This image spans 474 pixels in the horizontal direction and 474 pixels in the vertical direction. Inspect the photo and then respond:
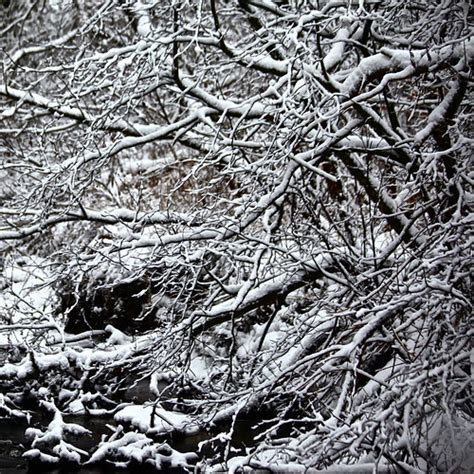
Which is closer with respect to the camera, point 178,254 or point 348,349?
point 348,349

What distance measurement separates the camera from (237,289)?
687 cm

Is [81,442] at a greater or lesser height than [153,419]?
lesser

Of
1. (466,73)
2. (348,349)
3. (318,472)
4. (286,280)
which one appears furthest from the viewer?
(286,280)

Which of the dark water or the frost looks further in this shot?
the frost

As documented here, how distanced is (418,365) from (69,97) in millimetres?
5031

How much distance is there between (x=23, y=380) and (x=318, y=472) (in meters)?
5.61

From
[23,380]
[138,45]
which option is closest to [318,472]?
[138,45]

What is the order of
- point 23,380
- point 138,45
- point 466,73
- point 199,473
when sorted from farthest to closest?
point 23,380, point 138,45, point 199,473, point 466,73

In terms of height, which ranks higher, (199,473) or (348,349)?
(348,349)

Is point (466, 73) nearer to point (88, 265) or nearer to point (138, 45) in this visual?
point (138, 45)

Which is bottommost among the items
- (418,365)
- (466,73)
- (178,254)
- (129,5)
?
(418,365)

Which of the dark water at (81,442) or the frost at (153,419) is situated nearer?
the dark water at (81,442)

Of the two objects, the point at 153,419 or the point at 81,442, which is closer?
the point at 153,419

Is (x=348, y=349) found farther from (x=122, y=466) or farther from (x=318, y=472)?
(x=122, y=466)
